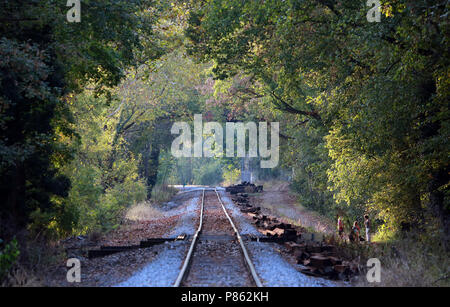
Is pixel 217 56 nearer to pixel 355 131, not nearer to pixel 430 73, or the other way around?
pixel 355 131

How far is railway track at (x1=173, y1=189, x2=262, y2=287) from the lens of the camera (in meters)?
8.32

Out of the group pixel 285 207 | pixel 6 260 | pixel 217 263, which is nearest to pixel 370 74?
pixel 217 263

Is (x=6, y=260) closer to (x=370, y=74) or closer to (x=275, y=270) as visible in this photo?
(x=275, y=270)

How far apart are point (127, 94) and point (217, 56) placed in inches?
502

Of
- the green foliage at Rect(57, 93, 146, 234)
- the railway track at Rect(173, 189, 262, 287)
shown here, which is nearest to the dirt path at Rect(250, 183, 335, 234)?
the green foliage at Rect(57, 93, 146, 234)

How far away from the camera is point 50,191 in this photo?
11672mm

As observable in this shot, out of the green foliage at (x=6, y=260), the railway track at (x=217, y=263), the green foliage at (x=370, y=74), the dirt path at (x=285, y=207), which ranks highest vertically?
the green foliage at (x=370, y=74)

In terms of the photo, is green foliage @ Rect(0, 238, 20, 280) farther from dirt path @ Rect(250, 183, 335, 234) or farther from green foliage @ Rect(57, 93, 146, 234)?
dirt path @ Rect(250, 183, 335, 234)

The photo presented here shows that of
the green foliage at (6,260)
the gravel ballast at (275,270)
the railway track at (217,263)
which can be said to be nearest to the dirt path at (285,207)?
the railway track at (217,263)

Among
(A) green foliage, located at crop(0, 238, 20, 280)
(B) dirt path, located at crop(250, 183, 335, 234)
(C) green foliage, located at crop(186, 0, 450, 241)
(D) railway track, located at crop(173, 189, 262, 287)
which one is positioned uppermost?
(C) green foliage, located at crop(186, 0, 450, 241)

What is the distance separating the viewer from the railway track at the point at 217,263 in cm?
832

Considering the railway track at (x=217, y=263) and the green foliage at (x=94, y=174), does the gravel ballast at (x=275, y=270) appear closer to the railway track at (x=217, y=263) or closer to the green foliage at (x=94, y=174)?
the railway track at (x=217, y=263)

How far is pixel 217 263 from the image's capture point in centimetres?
1022
